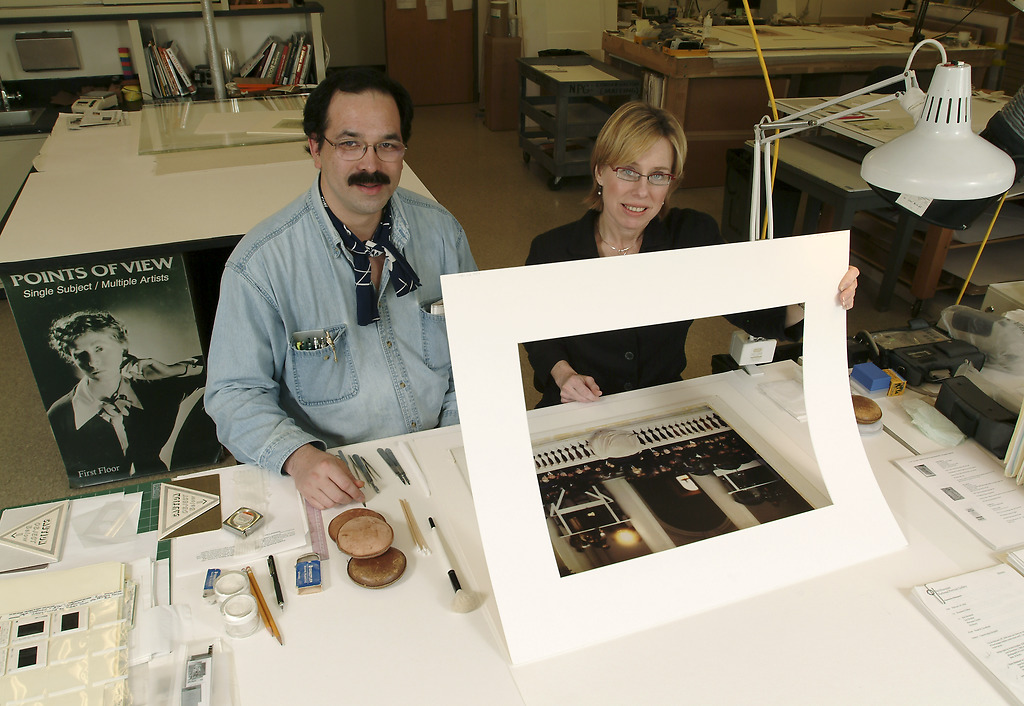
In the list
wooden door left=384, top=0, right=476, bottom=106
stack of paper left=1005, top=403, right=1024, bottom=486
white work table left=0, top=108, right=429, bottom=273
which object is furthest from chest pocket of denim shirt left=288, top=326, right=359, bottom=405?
wooden door left=384, top=0, right=476, bottom=106

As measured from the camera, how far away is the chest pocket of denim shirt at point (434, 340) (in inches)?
59.7

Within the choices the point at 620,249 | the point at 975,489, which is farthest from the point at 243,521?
the point at 975,489

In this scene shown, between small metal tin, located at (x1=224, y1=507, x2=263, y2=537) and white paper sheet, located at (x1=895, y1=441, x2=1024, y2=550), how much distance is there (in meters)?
1.13

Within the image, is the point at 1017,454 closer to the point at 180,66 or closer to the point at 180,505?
the point at 180,505

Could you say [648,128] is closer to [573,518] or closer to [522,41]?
[573,518]

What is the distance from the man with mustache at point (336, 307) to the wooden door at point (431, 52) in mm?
5279

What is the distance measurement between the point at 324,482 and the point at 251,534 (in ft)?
0.44

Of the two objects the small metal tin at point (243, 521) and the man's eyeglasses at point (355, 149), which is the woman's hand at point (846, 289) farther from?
the small metal tin at point (243, 521)

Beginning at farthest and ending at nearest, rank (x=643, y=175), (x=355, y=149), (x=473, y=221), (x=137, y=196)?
(x=473, y=221)
(x=137, y=196)
(x=643, y=175)
(x=355, y=149)

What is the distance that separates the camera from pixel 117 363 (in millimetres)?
2125

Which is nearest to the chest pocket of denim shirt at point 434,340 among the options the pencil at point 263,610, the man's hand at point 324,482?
the man's hand at point 324,482

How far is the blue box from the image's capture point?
1501mm

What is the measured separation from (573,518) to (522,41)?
546 cm

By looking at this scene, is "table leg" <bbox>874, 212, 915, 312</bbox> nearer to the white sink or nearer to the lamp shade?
the lamp shade
